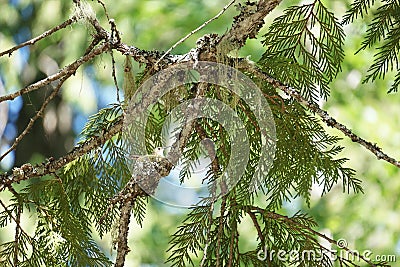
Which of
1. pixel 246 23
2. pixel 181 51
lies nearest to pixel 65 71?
pixel 246 23

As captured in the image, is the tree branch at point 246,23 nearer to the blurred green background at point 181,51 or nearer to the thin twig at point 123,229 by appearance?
the thin twig at point 123,229

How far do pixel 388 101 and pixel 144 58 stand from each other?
2188 mm

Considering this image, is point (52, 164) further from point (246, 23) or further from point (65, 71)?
point (246, 23)

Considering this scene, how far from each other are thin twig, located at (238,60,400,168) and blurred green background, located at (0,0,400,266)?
70.7 inches

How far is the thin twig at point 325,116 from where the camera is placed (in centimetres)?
65

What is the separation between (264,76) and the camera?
712 millimetres

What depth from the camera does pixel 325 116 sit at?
2.19ft

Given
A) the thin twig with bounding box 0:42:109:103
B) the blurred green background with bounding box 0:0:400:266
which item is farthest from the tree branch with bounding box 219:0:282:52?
the blurred green background with bounding box 0:0:400:266

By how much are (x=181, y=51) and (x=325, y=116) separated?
6.05 ft

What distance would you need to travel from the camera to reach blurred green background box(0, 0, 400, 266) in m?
2.57

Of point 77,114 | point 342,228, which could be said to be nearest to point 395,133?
point 342,228

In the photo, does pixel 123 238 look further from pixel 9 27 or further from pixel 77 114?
pixel 77 114

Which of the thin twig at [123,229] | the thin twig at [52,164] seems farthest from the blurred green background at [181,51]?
the thin twig at [123,229]

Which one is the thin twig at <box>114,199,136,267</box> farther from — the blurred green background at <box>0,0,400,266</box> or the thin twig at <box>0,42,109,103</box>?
the blurred green background at <box>0,0,400,266</box>
